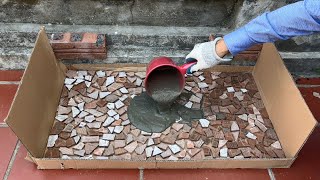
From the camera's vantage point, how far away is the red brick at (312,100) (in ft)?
6.15

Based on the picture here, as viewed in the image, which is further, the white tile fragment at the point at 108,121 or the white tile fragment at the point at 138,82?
the white tile fragment at the point at 138,82

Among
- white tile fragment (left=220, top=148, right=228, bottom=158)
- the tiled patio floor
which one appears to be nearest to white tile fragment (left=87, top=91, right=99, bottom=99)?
the tiled patio floor

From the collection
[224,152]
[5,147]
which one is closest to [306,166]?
[224,152]

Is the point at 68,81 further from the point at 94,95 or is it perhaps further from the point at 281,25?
the point at 281,25

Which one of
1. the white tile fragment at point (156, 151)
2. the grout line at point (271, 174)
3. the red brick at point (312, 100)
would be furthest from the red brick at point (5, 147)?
the red brick at point (312, 100)

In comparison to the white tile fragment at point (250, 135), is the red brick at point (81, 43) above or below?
above

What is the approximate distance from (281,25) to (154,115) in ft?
2.62

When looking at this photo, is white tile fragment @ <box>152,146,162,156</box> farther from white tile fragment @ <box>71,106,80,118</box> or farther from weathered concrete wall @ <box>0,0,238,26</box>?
weathered concrete wall @ <box>0,0,238,26</box>

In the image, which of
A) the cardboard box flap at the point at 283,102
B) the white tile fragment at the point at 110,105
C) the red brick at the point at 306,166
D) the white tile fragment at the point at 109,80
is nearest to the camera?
the cardboard box flap at the point at 283,102

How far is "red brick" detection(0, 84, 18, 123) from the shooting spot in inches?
68.6

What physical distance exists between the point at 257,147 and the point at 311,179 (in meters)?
0.28

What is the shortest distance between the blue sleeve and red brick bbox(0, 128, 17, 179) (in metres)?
1.13

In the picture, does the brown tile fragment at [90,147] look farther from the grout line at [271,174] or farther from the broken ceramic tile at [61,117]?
the grout line at [271,174]

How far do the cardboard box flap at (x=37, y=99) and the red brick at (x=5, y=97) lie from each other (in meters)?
0.24
